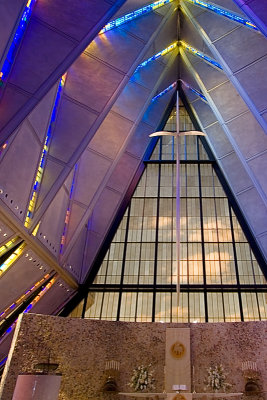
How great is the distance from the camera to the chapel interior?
1024 cm

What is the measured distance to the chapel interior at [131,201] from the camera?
33.6 ft

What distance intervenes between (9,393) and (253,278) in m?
13.4

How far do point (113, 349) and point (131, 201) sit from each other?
1179cm

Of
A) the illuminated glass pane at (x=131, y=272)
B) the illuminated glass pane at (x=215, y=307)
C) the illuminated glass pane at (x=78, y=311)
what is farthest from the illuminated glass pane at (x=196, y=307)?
the illuminated glass pane at (x=78, y=311)

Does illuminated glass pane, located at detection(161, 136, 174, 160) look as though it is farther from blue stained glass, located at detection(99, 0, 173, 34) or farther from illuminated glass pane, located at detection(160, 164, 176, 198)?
blue stained glass, located at detection(99, 0, 173, 34)

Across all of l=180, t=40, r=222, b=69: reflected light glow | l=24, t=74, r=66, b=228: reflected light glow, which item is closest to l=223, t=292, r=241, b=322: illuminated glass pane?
l=24, t=74, r=66, b=228: reflected light glow

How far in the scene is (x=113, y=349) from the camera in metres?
10.7

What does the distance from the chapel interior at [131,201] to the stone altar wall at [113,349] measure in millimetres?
37

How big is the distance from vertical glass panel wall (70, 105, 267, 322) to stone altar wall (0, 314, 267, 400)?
21.1 ft

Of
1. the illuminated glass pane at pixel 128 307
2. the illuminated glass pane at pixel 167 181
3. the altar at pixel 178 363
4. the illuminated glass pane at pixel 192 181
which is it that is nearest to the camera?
the altar at pixel 178 363

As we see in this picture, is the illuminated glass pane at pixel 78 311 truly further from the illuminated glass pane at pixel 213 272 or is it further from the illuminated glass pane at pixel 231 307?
the illuminated glass pane at pixel 231 307

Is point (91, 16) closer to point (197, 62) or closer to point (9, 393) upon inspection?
point (197, 62)

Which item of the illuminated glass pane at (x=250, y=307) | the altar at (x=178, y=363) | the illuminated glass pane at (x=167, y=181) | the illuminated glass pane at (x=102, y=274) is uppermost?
the illuminated glass pane at (x=167, y=181)

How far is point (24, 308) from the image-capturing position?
16.0 meters
